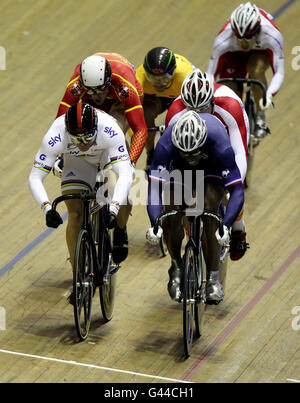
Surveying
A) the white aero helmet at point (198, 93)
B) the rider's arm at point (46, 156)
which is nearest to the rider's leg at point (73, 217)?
the rider's arm at point (46, 156)

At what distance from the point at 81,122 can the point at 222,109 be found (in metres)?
1.02

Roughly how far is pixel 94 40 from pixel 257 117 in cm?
260

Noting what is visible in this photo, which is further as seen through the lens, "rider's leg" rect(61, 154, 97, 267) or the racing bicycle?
"rider's leg" rect(61, 154, 97, 267)

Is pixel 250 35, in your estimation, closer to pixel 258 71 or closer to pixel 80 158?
pixel 258 71

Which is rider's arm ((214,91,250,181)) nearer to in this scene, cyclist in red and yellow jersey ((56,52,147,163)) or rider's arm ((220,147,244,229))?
rider's arm ((220,147,244,229))

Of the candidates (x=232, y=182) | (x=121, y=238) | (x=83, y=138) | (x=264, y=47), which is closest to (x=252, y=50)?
(x=264, y=47)

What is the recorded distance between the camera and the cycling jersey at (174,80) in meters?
7.44

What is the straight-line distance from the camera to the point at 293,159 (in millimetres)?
8727

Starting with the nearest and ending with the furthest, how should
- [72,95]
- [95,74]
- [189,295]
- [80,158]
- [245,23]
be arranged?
[189,295]
[80,158]
[95,74]
[72,95]
[245,23]

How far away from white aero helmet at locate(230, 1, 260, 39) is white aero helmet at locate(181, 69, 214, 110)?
6.19ft

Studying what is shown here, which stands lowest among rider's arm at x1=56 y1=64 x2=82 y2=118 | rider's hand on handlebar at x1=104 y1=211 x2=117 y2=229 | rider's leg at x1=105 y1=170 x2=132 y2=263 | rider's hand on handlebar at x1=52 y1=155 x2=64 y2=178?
rider's leg at x1=105 y1=170 x2=132 y2=263

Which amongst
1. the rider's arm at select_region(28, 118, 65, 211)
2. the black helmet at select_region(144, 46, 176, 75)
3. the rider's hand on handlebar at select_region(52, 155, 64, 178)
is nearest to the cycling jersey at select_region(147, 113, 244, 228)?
the rider's arm at select_region(28, 118, 65, 211)

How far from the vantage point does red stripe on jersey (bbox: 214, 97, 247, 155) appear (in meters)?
6.46

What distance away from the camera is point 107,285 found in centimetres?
651
